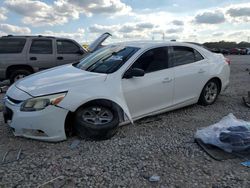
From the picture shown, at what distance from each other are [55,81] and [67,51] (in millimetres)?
5802

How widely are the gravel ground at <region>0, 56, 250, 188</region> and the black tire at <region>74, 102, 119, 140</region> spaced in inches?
4.3

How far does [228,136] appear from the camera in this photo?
4074 mm

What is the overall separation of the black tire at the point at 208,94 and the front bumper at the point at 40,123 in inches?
131

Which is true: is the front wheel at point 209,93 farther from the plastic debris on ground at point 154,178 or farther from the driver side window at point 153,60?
the plastic debris on ground at point 154,178

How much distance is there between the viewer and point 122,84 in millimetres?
4688

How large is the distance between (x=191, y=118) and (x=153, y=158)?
80.0 inches

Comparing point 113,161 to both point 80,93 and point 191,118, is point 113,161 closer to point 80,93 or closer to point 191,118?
point 80,93

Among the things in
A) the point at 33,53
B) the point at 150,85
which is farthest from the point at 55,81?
the point at 33,53

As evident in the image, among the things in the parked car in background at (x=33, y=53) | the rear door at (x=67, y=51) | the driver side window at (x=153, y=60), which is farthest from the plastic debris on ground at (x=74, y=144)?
the rear door at (x=67, y=51)

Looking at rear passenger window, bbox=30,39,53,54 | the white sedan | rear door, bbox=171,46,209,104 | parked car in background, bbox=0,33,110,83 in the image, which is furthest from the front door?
rear passenger window, bbox=30,39,53,54

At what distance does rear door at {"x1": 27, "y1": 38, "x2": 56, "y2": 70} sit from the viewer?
946 centimetres

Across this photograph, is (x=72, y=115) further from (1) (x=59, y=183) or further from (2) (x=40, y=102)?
(1) (x=59, y=183)

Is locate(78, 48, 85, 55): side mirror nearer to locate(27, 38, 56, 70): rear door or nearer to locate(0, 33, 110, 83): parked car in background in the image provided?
locate(0, 33, 110, 83): parked car in background

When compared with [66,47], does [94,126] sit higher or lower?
lower
